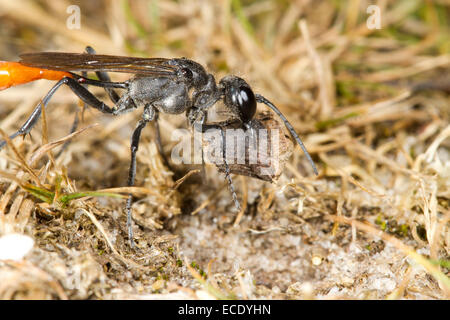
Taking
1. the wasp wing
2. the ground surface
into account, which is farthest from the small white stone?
the wasp wing

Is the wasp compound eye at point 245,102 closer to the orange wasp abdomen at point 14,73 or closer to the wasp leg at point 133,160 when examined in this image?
the wasp leg at point 133,160

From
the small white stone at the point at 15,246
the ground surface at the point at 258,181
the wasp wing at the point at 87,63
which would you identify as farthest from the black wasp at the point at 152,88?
the small white stone at the point at 15,246

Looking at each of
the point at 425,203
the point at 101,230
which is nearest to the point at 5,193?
the point at 101,230

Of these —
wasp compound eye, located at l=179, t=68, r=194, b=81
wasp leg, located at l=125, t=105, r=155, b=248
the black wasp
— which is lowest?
wasp leg, located at l=125, t=105, r=155, b=248

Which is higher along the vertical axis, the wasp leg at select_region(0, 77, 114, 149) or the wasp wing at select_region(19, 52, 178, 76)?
the wasp wing at select_region(19, 52, 178, 76)

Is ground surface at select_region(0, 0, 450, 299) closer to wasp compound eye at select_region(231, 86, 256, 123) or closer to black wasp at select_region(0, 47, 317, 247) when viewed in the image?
black wasp at select_region(0, 47, 317, 247)

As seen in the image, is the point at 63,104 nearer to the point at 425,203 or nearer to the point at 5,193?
the point at 5,193

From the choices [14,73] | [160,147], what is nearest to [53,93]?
[14,73]
